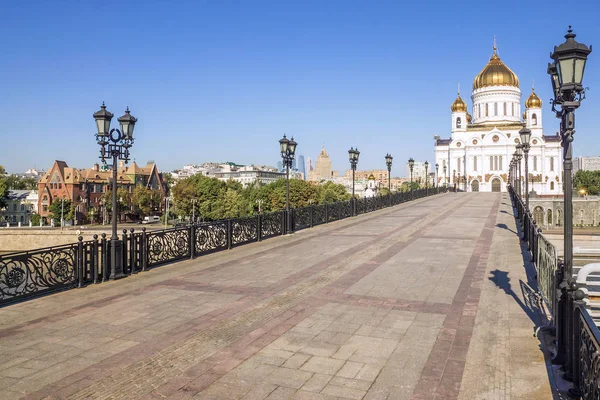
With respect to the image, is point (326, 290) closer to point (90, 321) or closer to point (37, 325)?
point (90, 321)

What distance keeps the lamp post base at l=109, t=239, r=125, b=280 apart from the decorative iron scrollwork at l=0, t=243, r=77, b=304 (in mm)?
847

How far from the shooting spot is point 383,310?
7.36m

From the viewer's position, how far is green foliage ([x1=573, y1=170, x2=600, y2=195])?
A: 328ft

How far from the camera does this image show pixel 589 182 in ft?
334

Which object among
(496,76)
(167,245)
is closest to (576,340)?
(167,245)

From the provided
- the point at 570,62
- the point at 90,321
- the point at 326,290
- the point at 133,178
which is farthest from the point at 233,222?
the point at 133,178

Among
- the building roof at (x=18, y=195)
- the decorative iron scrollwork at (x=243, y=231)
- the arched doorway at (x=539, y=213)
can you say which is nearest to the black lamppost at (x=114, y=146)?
the decorative iron scrollwork at (x=243, y=231)

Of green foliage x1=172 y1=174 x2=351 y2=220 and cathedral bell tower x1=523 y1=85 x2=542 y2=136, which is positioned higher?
cathedral bell tower x1=523 y1=85 x2=542 y2=136

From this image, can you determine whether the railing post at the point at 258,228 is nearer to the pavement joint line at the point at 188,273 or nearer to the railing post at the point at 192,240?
Answer: the pavement joint line at the point at 188,273

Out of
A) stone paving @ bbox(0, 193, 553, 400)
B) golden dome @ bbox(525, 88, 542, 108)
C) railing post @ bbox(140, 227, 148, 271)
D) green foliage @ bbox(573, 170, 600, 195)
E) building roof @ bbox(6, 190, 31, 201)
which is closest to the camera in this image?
stone paving @ bbox(0, 193, 553, 400)

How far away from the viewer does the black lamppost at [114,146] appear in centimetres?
987

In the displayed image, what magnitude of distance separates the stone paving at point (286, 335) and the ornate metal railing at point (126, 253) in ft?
1.30

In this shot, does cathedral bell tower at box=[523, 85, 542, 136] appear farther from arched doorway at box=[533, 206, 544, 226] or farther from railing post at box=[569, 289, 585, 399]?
railing post at box=[569, 289, 585, 399]

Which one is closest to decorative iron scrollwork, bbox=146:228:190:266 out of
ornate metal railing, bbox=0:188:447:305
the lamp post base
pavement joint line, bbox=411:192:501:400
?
ornate metal railing, bbox=0:188:447:305
